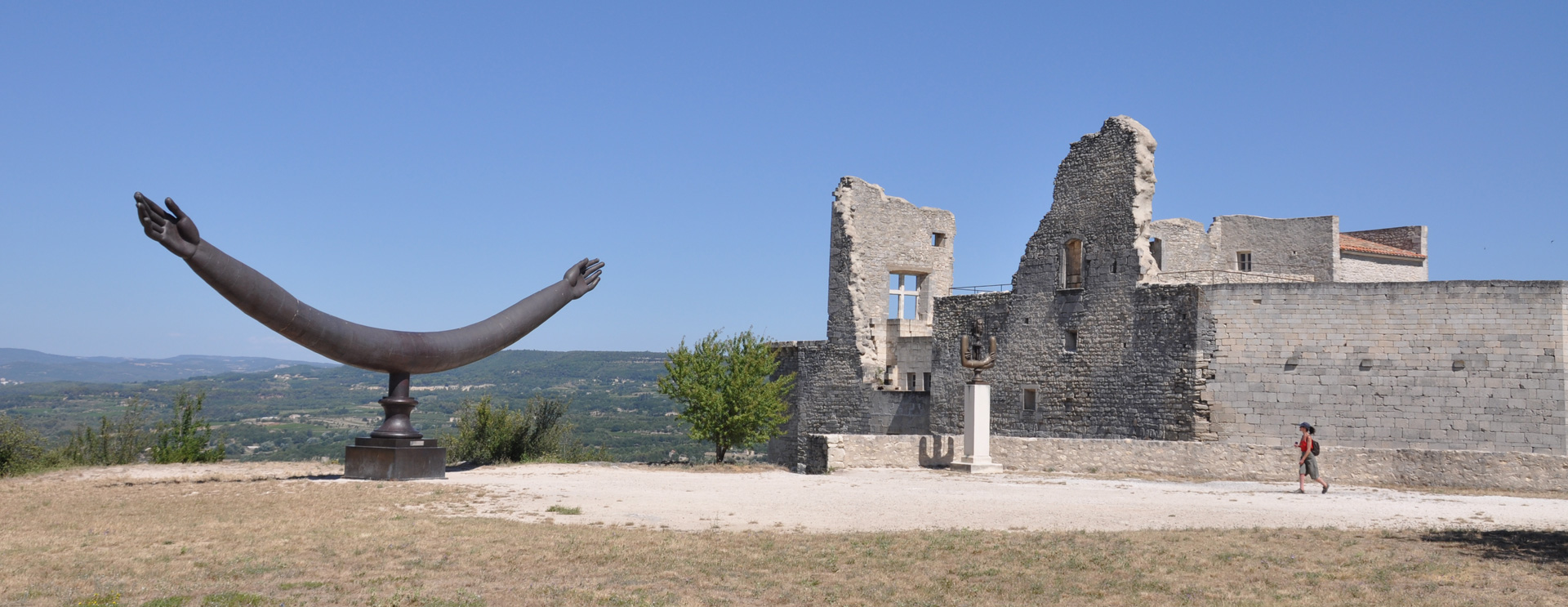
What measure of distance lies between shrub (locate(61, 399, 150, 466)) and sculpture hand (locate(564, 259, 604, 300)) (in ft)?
28.3

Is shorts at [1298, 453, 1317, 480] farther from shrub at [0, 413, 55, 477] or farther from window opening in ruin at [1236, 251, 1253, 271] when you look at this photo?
shrub at [0, 413, 55, 477]

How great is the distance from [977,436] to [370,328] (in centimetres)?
1079

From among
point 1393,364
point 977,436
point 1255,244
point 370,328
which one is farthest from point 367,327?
point 1255,244

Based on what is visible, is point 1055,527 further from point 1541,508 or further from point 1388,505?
point 1541,508

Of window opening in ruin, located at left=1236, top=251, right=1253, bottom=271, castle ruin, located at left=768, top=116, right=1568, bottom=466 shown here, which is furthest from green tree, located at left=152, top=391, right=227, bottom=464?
window opening in ruin, located at left=1236, top=251, right=1253, bottom=271

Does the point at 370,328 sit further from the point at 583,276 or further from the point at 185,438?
the point at 185,438

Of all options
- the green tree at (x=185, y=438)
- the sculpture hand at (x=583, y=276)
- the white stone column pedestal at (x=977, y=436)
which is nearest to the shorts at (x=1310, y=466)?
the white stone column pedestal at (x=977, y=436)

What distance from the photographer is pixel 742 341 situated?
91.6ft

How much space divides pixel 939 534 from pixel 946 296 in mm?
18429

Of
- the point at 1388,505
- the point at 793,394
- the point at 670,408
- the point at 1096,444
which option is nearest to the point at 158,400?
the point at 670,408

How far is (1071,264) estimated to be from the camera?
91.0 feet

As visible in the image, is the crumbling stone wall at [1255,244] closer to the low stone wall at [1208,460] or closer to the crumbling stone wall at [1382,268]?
the crumbling stone wall at [1382,268]

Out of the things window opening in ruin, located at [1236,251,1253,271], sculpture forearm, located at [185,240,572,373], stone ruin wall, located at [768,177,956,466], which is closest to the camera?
sculpture forearm, located at [185,240,572,373]

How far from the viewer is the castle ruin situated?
2164cm
